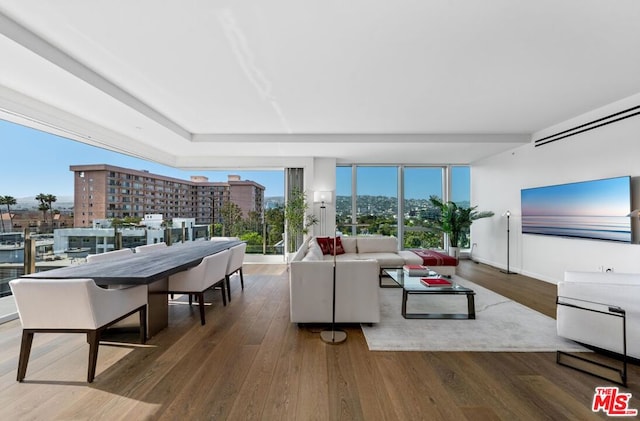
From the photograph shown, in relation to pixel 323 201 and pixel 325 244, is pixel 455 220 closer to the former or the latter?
pixel 323 201

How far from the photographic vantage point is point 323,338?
2789 mm

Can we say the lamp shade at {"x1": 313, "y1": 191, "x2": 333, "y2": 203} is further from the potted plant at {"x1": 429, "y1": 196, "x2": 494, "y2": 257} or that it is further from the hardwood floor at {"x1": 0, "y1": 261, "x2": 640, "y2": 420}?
the hardwood floor at {"x1": 0, "y1": 261, "x2": 640, "y2": 420}

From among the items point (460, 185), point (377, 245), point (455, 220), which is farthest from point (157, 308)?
point (460, 185)

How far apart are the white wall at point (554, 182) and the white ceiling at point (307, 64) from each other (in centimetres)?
48

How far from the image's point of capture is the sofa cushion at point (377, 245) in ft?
19.0

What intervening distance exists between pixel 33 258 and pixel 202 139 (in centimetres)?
300

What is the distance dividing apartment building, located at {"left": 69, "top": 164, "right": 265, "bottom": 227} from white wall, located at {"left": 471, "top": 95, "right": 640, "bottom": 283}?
5.66 metres

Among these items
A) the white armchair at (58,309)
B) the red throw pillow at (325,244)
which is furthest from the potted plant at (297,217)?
the white armchair at (58,309)

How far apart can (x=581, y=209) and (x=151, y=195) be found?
26.0 feet

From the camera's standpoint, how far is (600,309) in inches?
92.4

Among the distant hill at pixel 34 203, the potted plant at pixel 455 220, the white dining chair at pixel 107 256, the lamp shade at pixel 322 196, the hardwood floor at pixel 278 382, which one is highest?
the lamp shade at pixel 322 196

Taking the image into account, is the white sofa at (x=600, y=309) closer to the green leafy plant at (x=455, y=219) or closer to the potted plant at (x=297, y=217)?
the green leafy plant at (x=455, y=219)

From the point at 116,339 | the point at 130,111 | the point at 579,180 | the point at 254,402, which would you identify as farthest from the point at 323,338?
the point at 579,180

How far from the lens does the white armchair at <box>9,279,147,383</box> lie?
2.05 m
